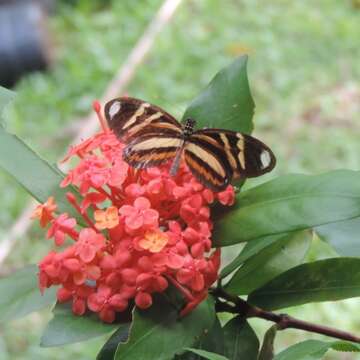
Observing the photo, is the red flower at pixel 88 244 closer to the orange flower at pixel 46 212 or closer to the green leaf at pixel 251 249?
the orange flower at pixel 46 212

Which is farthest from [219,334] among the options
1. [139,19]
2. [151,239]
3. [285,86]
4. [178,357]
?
[139,19]

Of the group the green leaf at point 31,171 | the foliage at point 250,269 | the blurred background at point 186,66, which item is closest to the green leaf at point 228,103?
the foliage at point 250,269

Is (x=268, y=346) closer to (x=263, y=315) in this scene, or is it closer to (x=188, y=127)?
Answer: (x=263, y=315)

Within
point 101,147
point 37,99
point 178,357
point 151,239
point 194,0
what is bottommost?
point 178,357

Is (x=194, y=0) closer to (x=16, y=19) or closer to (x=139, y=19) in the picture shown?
(x=139, y=19)

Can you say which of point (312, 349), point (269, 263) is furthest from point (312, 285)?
point (312, 349)

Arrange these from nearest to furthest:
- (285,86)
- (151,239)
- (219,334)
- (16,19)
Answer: (151,239) → (219,334) → (285,86) → (16,19)
